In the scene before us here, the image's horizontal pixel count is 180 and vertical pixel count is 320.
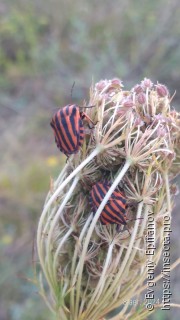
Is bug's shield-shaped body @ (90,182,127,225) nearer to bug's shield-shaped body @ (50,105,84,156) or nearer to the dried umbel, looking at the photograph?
the dried umbel

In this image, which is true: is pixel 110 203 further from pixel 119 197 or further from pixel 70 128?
pixel 70 128

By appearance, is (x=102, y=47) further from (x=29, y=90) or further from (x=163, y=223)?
(x=163, y=223)

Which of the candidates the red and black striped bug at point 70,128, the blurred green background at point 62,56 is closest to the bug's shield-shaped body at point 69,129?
the red and black striped bug at point 70,128

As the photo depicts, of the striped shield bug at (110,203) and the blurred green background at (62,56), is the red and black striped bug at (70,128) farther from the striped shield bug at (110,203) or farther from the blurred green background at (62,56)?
the blurred green background at (62,56)

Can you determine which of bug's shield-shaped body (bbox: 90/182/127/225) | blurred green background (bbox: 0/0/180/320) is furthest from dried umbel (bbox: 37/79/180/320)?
blurred green background (bbox: 0/0/180/320)

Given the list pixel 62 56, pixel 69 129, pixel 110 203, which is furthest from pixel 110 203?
pixel 62 56

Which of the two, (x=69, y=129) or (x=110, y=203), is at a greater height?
(x=69, y=129)

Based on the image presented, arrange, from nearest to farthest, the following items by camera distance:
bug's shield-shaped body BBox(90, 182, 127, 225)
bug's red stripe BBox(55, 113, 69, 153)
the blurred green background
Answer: bug's shield-shaped body BBox(90, 182, 127, 225) → bug's red stripe BBox(55, 113, 69, 153) → the blurred green background
